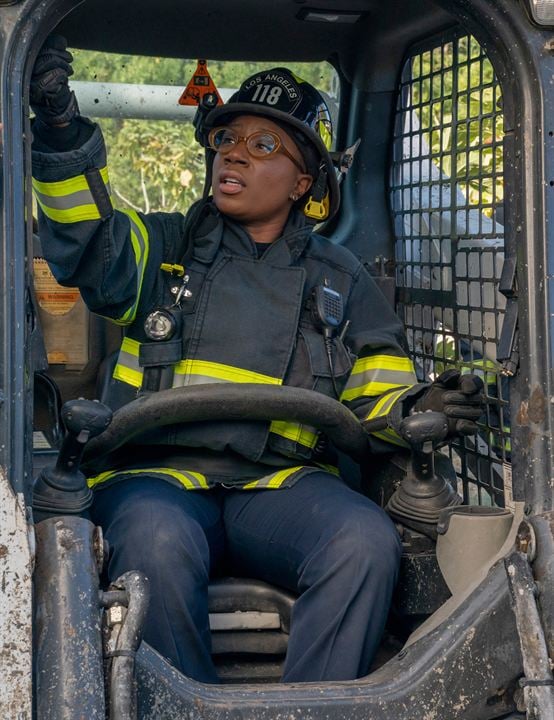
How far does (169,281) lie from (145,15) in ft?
2.73

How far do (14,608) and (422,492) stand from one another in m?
1.14

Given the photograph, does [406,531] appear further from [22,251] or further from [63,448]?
[22,251]

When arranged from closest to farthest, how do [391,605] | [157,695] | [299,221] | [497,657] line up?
[157,695], [497,657], [391,605], [299,221]

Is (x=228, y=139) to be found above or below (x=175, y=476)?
above

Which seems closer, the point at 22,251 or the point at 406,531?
the point at 22,251

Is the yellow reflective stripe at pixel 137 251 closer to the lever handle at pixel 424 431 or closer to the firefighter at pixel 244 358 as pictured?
the firefighter at pixel 244 358

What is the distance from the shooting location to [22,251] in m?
2.07

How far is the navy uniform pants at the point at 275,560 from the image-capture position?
8.05 ft

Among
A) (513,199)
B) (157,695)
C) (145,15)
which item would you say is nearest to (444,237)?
→ (513,199)

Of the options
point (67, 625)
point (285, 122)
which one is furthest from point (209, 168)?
point (67, 625)

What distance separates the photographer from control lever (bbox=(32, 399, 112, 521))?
227 cm

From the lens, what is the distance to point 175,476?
2.79 m

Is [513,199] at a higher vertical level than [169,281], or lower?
higher

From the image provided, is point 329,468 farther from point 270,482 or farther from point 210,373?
point 210,373
